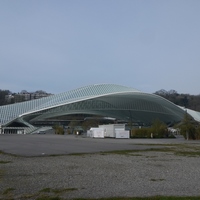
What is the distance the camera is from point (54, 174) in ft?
33.1

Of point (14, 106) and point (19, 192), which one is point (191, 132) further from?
point (14, 106)

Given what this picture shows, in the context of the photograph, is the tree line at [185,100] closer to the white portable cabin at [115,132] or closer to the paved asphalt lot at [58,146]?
the white portable cabin at [115,132]

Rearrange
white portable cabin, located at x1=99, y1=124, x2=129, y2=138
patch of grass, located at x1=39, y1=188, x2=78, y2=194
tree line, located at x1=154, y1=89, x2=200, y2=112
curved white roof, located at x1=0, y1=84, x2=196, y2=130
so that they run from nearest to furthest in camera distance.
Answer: patch of grass, located at x1=39, y1=188, x2=78, y2=194, white portable cabin, located at x1=99, y1=124, x2=129, y2=138, curved white roof, located at x1=0, y1=84, x2=196, y2=130, tree line, located at x1=154, y1=89, x2=200, y2=112

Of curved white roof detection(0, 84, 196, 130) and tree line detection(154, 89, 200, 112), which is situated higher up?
tree line detection(154, 89, 200, 112)

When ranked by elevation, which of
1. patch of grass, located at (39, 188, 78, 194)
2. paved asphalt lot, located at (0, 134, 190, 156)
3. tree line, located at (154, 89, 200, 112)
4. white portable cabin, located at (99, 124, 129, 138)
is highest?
tree line, located at (154, 89, 200, 112)

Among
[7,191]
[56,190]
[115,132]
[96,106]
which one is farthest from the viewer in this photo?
[96,106]

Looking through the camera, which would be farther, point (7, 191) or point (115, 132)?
point (115, 132)

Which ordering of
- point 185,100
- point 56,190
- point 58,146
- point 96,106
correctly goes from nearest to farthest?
point 56,190, point 58,146, point 96,106, point 185,100

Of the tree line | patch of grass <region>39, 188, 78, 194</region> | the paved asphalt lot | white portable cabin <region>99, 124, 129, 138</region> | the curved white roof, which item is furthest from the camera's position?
the tree line

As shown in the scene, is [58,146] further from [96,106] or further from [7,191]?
[96,106]

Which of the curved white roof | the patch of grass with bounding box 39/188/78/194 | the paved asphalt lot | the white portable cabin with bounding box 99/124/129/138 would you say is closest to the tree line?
the curved white roof

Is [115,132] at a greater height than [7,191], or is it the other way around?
[115,132]

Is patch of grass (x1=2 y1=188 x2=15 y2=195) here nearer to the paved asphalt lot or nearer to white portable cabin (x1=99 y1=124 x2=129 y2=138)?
the paved asphalt lot

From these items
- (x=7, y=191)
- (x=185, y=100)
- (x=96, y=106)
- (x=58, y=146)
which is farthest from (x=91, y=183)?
(x=185, y=100)
